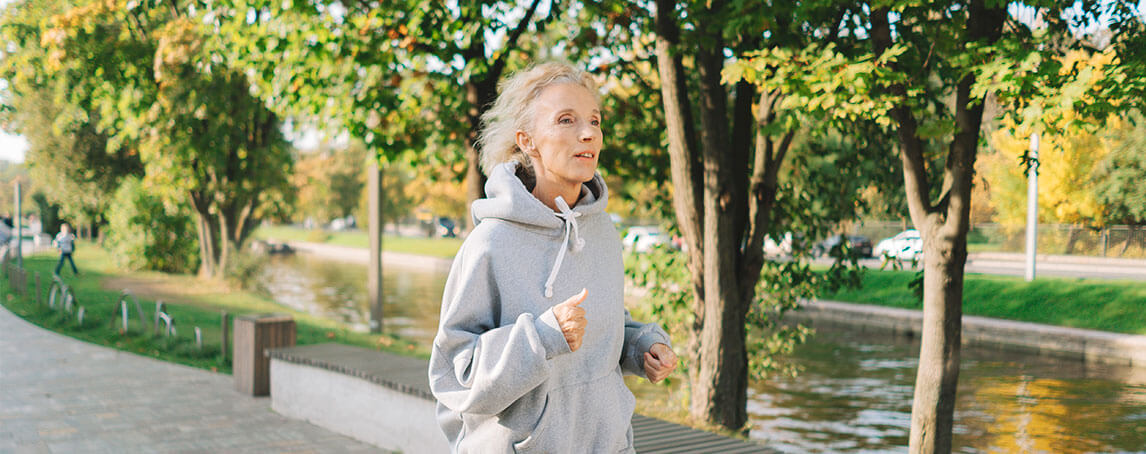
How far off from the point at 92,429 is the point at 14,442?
572 millimetres

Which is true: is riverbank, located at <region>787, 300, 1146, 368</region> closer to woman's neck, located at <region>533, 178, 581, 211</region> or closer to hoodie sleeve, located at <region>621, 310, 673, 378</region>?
hoodie sleeve, located at <region>621, 310, 673, 378</region>

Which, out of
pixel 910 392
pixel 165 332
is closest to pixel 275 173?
pixel 165 332

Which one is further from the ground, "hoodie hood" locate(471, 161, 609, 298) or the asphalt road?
"hoodie hood" locate(471, 161, 609, 298)

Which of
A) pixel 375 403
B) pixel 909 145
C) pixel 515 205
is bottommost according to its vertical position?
pixel 375 403

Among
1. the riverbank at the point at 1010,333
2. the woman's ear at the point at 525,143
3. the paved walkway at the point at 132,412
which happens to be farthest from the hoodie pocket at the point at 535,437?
the riverbank at the point at 1010,333

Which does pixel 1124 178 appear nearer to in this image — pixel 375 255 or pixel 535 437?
pixel 375 255

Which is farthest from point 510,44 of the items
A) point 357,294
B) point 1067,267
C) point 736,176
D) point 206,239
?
point 1067,267

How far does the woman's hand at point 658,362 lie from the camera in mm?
2229

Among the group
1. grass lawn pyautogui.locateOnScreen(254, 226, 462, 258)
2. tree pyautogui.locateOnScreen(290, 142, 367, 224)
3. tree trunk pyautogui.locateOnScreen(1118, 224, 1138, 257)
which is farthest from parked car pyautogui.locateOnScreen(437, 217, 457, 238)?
tree trunk pyautogui.locateOnScreen(1118, 224, 1138, 257)

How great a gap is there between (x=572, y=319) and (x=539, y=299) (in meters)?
0.15

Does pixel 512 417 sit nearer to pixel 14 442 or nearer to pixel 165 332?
pixel 14 442

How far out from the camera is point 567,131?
2047 mm

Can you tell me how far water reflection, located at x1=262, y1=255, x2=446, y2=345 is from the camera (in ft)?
63.0

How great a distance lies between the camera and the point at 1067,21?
260 inches
